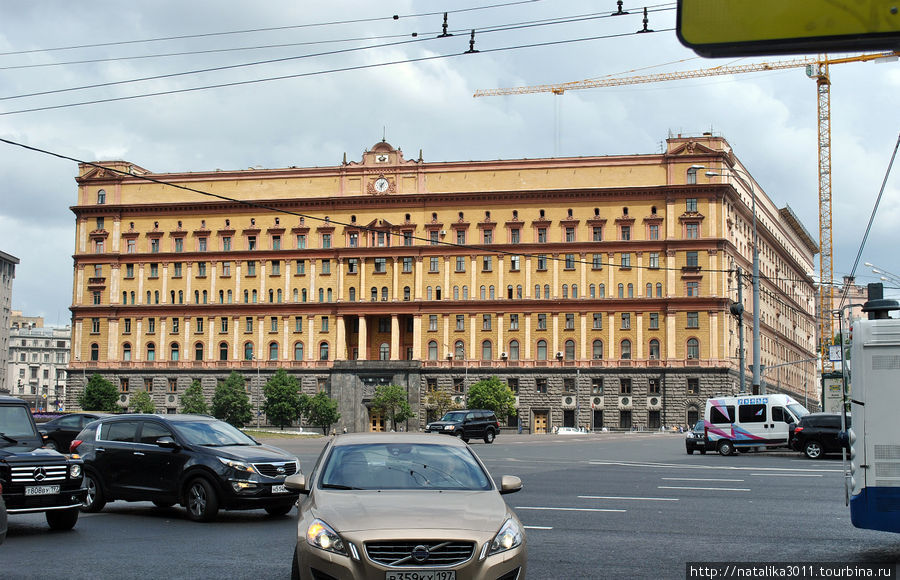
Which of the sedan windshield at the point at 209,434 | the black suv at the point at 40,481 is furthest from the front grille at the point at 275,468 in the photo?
the black suv at the point at 40,481

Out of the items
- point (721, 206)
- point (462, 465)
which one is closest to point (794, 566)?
point (462, 465)

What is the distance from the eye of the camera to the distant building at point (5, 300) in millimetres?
162625

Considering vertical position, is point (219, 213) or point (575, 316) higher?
point (219, 213)

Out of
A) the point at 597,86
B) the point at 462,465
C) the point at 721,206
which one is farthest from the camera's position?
the point at 597,86

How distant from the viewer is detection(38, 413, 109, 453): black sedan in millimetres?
31014

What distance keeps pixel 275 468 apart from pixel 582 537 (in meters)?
4.98

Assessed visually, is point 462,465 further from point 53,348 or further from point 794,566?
point 53,348

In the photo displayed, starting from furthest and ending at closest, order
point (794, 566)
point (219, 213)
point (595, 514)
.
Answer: point (219, 213)
point (595, 514)
point (794, 566)

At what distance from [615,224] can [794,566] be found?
78.1 meters

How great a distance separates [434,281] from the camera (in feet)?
301

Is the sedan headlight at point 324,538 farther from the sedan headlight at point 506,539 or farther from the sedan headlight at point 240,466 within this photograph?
the sedan headlight at point 240,466

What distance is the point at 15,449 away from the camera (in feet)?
45.7

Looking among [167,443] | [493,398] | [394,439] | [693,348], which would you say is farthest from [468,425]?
[394,439]

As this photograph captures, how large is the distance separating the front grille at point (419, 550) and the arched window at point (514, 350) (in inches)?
3239
